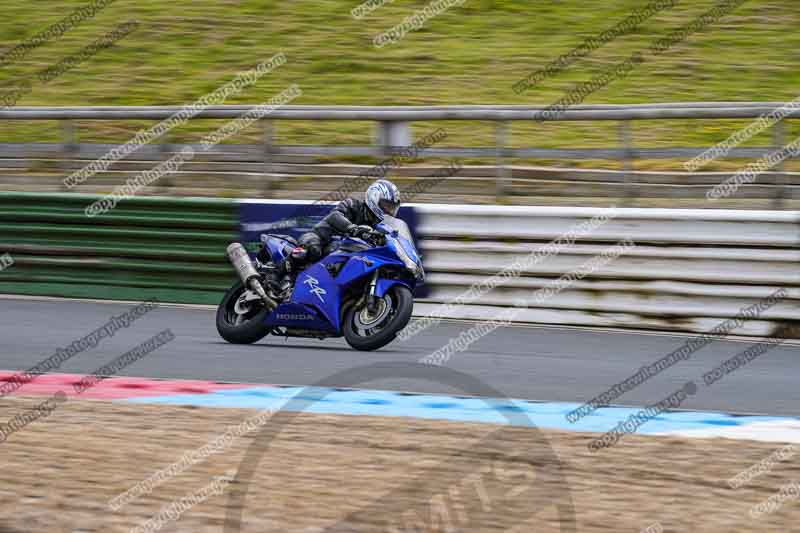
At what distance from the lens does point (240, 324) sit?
11297mm

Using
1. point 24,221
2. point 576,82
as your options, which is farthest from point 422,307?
point 576,82

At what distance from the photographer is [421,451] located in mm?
6750

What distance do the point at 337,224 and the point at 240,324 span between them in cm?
123

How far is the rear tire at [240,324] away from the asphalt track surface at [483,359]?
0.10 meters

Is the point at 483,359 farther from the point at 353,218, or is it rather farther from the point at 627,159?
the point at 627,159

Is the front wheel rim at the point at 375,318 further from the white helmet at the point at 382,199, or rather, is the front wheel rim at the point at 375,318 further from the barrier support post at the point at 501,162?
the barrier support post at the point at 501,162

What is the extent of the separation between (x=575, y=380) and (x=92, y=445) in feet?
12.5

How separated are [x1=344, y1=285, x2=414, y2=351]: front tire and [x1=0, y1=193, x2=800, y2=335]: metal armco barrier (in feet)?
6.87

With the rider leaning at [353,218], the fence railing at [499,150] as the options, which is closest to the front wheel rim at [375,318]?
the rider leaning at [353,218]

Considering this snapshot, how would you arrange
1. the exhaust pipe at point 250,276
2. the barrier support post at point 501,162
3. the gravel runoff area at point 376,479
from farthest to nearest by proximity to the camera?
the barrier support post at point 501,162, the exhaust pipe at point 250,276, the gravel runoff area at point 376,479

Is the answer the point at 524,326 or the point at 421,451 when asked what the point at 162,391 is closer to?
the point at 421,451

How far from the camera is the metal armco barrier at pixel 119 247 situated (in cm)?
1391

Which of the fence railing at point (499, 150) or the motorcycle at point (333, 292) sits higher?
the fence railing at point (499, 150)

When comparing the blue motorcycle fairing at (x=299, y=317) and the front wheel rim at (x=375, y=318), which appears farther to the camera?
the blue motorcycle fairing at (x=299, y=317)
